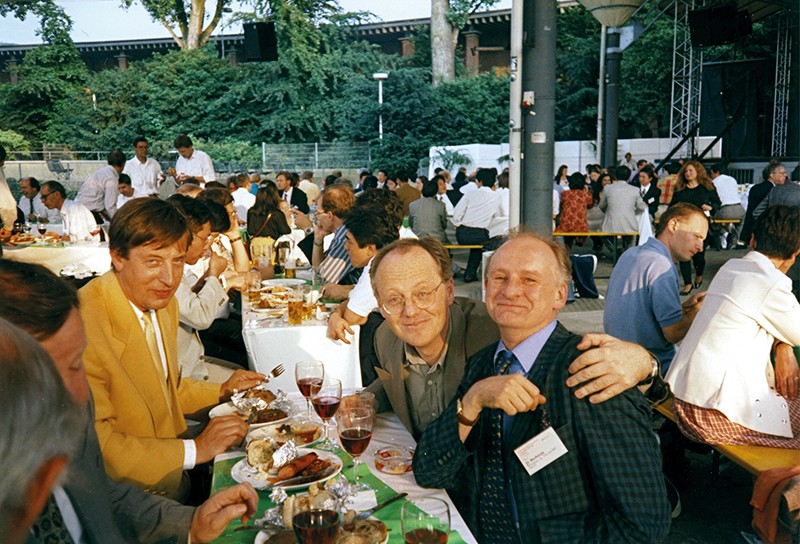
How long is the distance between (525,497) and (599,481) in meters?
0.19

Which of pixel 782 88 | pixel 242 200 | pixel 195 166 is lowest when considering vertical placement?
pixel 242 200

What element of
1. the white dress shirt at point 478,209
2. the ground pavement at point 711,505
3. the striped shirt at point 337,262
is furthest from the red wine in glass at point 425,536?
the white dress shirt at point 478,209

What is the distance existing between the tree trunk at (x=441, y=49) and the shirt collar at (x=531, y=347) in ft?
73.2

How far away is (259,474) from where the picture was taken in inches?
73.6

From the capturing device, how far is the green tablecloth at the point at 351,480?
5.12 feet

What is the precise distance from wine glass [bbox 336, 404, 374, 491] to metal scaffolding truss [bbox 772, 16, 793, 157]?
18.2 meters

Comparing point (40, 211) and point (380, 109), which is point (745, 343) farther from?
point (380, 109)

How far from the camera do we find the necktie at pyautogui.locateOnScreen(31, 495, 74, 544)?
57 centimetres

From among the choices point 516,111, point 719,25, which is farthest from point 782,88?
point 516,111

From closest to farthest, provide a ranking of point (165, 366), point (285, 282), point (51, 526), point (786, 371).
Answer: point (51, 526), point (165, 366), point (786, 371), point (285, 282)

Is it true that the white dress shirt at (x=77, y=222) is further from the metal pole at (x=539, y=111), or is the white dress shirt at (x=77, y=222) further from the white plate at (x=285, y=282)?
the metal pole at (x=539, y=111)

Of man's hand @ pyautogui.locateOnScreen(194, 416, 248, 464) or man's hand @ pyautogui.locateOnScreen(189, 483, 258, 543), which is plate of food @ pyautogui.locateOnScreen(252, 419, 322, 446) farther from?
man's hand @ pyautogui.locateOnScreen(189, 483, 258, 543)

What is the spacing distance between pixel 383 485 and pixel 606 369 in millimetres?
689

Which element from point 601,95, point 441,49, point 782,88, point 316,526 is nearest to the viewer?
point 316,526
